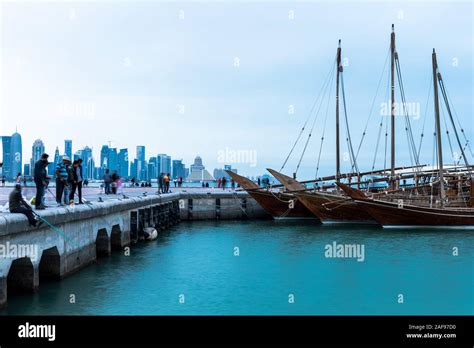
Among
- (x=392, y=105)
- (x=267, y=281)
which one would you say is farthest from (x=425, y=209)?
(x=267, y=281)

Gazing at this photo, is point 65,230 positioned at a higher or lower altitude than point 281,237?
higher

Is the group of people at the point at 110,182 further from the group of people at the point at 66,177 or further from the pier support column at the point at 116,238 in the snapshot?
the group of people at the point at 66,177

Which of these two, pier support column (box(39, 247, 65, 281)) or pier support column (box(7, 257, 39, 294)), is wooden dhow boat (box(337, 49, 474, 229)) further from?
pier support column (box(7, 257, 39, 294))

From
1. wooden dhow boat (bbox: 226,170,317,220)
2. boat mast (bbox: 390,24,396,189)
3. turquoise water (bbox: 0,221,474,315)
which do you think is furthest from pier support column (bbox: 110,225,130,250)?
boat mast (bbox: 390,24,396,189)

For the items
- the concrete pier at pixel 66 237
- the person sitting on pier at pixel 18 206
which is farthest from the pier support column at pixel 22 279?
the person sitting on pier at pixel 18 206

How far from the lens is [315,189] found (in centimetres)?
4375

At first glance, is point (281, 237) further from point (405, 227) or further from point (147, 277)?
point (147, 277)

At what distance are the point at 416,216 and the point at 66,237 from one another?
26.8 m

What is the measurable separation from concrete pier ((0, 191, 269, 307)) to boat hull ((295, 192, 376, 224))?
12224 millimetres

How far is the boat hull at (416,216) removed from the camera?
37188 mm

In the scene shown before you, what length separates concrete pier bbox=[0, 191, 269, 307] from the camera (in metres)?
14.1
